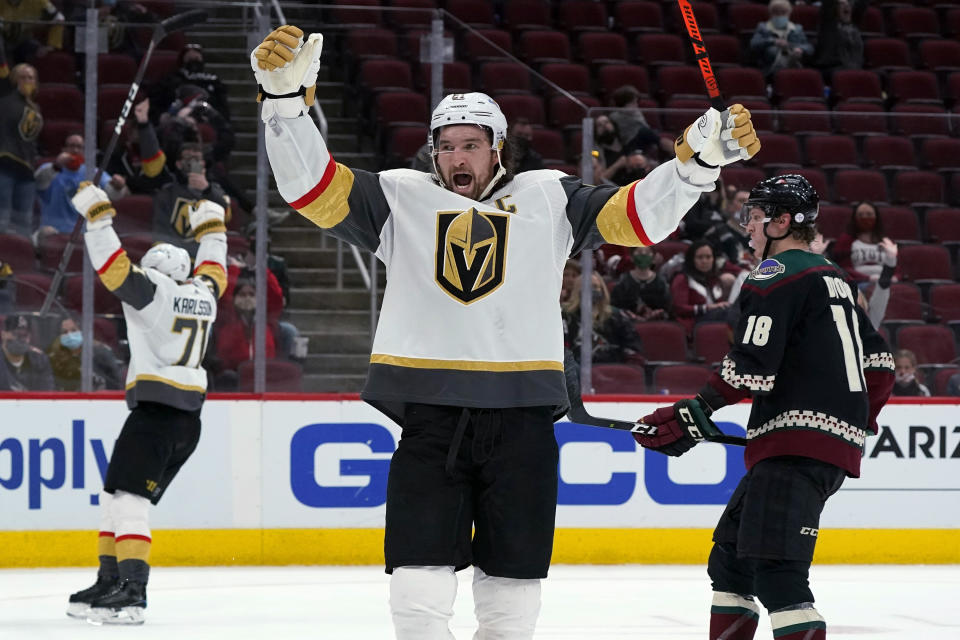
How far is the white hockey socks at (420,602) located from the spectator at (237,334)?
4.17 metres

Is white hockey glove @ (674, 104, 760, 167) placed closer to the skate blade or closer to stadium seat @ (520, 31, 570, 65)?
the skate blade

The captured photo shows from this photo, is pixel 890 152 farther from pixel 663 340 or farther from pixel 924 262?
pixel 663 340

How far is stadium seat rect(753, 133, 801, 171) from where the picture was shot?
713 centimetres

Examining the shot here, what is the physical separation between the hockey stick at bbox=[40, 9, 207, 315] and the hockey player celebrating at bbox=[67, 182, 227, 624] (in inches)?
44.2

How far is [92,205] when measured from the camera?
5.57 m

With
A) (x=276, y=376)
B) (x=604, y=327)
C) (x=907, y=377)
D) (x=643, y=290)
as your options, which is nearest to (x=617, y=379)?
(x=604, y=327)

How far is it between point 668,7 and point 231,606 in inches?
264

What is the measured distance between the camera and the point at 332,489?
6875mm

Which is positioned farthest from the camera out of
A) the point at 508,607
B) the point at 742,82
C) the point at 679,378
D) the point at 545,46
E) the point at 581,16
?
the point at 581,16

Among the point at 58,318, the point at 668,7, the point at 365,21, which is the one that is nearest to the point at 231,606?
the point at 58,318

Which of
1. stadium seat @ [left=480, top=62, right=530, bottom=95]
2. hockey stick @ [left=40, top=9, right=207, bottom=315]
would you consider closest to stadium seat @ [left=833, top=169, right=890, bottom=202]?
stadium seat @ [left=480, top=62, right=530, bottom=95]

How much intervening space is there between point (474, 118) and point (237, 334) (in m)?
4.13

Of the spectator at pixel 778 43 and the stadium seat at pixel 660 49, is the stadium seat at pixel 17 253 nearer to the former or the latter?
the stadium seat at pixel 660 49

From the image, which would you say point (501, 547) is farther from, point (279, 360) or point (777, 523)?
point (279, 360)
